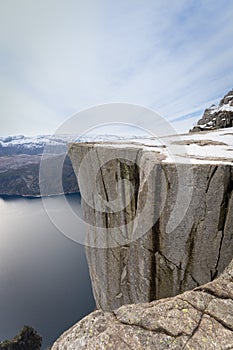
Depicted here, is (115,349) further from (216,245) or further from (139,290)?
(139,290)

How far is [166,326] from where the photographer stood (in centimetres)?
277

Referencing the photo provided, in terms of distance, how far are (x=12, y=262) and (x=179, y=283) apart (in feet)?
136

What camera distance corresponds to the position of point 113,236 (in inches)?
381

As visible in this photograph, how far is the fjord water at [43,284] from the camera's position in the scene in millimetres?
27078

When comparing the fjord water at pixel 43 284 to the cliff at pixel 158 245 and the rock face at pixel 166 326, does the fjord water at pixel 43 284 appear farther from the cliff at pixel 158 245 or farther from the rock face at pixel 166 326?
the rock face at pixel 166 326

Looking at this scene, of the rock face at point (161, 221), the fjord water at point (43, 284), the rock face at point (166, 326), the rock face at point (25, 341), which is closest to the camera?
the rock face at point (166, 326)

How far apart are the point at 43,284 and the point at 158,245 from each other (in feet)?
110

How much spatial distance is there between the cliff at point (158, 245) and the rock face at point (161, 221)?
1.0 inches

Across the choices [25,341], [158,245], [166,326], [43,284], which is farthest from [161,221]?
[43,284]

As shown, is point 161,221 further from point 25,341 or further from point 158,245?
point 25,341

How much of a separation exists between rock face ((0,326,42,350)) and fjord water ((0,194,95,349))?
116 inches

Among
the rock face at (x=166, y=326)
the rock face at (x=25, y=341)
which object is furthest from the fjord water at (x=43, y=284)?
the rock face at (x=166, y=326)

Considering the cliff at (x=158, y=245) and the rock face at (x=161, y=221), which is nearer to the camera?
the cliff at (x=158, y=245)

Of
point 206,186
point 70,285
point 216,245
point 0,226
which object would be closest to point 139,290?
point 216,245
